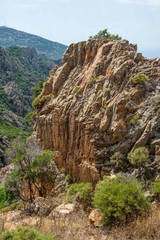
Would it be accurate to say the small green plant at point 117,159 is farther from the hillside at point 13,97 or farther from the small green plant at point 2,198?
the hillside at point 13,97

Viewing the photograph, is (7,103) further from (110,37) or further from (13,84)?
(110,37)

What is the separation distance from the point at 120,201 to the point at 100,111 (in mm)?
12391

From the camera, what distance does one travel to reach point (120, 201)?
21.6m

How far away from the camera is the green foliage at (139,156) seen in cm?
2741

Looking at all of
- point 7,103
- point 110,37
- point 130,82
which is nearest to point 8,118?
point 7,103

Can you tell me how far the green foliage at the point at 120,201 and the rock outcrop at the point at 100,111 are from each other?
20.0ft

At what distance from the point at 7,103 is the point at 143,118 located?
119542 mm

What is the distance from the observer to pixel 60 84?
39.8m

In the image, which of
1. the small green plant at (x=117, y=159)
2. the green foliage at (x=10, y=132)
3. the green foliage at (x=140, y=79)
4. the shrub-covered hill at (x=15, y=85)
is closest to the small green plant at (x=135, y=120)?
the small green plant at (x=117, y=159)

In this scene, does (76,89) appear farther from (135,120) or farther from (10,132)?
(10,132)

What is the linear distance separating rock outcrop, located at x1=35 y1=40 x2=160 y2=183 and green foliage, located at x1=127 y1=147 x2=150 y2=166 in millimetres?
1030

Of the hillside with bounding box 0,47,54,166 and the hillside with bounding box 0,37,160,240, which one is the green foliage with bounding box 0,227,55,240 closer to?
the hillside with bounding box 0,37,160,240

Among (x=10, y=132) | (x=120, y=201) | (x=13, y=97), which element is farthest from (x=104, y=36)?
(x=13, y=97)

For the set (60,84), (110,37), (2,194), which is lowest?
(2,194)
